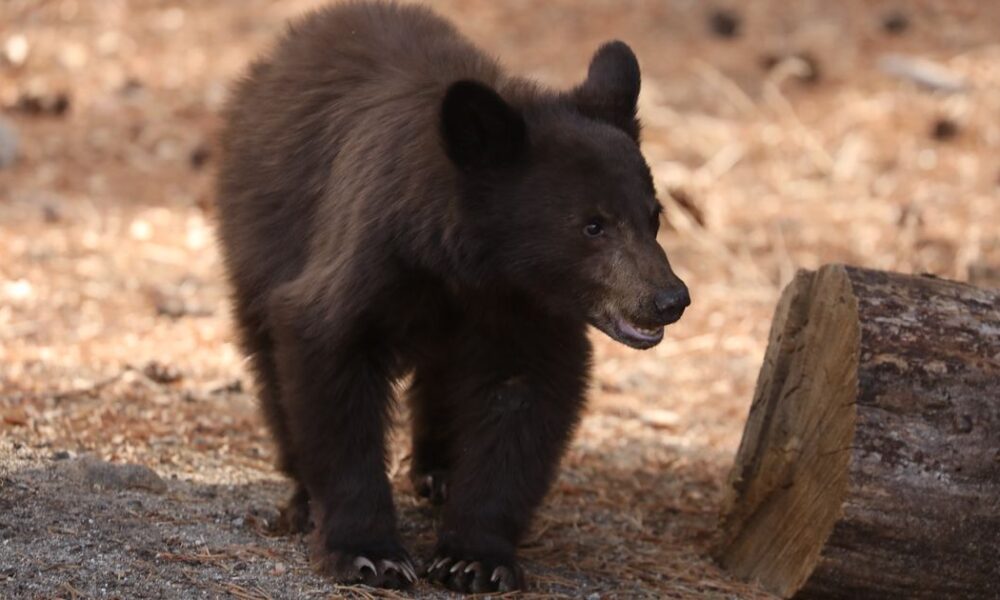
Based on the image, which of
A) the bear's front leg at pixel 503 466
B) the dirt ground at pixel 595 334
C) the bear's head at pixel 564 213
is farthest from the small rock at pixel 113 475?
the bear's head at pixel 564 213

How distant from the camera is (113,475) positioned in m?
5.32

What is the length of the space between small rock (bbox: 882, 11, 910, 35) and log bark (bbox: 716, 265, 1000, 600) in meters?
9.42

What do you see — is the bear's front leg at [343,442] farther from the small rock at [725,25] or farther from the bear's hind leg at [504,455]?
the small rock at [725,25]

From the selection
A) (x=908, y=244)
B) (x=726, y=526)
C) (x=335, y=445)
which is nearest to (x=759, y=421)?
(x=726, y=526)

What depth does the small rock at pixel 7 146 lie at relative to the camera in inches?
424

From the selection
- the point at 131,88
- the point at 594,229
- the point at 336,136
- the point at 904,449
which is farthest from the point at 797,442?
the point at 131,88

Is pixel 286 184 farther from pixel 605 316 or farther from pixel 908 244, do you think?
pixel 908 244

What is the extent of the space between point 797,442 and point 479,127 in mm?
1531

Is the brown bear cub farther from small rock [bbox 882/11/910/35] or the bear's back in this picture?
small rock [bbox 882/11/910/35]

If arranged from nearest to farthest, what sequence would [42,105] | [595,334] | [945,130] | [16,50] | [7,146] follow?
[595,334], [7,146], [945,130], [42,105], [16,50]

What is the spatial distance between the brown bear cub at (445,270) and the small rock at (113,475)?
1.61 feet

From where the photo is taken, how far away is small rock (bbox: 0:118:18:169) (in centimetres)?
1076

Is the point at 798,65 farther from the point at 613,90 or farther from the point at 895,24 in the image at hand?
the point at 613,90

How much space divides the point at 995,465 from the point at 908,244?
5.07 metres
